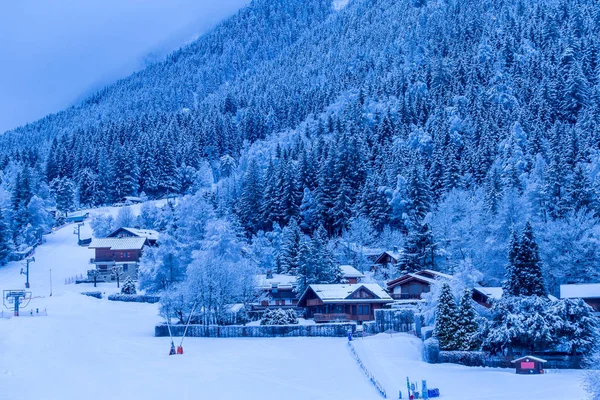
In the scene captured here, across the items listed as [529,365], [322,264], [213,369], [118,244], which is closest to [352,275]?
[322,264]

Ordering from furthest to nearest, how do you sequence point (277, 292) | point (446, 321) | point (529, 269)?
point (277, 292) → point (529, 269) → point (446, 321)

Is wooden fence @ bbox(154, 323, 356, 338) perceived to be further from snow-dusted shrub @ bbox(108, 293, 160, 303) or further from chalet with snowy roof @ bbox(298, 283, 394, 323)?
snow-dusted shrub @ bbox(108, 293, 160, 303)

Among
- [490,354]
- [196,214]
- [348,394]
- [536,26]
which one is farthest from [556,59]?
[348,394]

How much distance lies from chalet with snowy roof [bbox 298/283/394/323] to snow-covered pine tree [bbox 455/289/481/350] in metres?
20.4

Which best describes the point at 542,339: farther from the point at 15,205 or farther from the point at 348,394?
the point at 15,205

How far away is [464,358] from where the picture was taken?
45.2 meters

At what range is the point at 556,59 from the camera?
151m

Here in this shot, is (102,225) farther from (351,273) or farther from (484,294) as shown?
(484,294)

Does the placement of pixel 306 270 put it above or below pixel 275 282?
above

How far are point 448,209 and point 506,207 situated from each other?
17207mm

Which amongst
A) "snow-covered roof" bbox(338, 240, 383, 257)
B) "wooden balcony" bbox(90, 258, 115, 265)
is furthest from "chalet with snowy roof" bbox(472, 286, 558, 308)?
"wooden balcony" bbox(90, 258, 115, 265)

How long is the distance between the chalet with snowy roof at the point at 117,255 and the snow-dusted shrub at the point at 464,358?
68.1 metres

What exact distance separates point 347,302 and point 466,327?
22267mm

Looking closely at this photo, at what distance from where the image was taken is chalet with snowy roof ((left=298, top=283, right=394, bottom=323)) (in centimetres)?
6800
